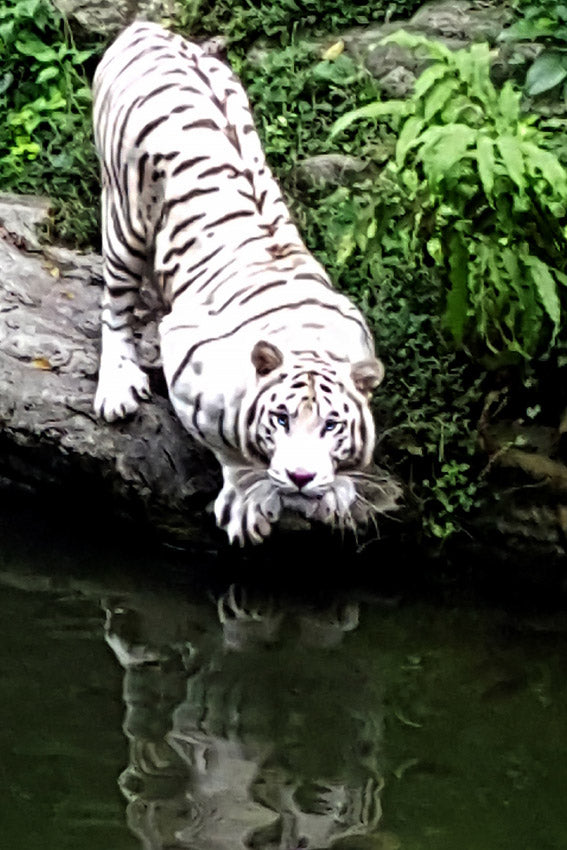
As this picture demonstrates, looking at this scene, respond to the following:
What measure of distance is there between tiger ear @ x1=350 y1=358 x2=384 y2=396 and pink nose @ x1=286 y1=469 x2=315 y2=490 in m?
0.37

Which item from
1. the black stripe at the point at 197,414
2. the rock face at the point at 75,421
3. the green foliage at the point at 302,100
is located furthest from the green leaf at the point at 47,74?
the black stripe at the point at 197,414

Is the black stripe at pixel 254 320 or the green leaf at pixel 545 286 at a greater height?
the green leaf at pixel 545 286

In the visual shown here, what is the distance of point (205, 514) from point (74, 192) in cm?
179

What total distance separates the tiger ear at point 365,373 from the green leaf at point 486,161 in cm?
56

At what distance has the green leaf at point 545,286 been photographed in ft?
12.0

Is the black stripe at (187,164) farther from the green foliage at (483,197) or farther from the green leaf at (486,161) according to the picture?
the green leaf at (486,161)

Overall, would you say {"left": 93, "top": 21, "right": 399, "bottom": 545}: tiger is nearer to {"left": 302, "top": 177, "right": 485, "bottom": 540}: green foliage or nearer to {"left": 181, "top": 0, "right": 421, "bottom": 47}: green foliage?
{"left": 302, "top": 177, "right": 485, "bottom": 540}: green foliage

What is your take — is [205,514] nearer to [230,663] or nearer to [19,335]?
[230,663]

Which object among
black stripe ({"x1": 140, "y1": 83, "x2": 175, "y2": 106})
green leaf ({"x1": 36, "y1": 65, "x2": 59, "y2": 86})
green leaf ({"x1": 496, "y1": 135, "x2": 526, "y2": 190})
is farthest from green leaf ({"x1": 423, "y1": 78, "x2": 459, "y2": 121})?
green leaf ({"x1": 36, "y1": 65, "x2": 59, "y2": 86})

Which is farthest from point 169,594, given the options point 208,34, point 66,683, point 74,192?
point 208,34

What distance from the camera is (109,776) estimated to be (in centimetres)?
310

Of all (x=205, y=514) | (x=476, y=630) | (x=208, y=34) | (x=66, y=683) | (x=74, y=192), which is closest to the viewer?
(x=66, y=683)

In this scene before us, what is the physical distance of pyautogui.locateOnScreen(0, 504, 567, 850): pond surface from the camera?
2951mm

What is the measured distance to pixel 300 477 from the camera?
3.37 m
